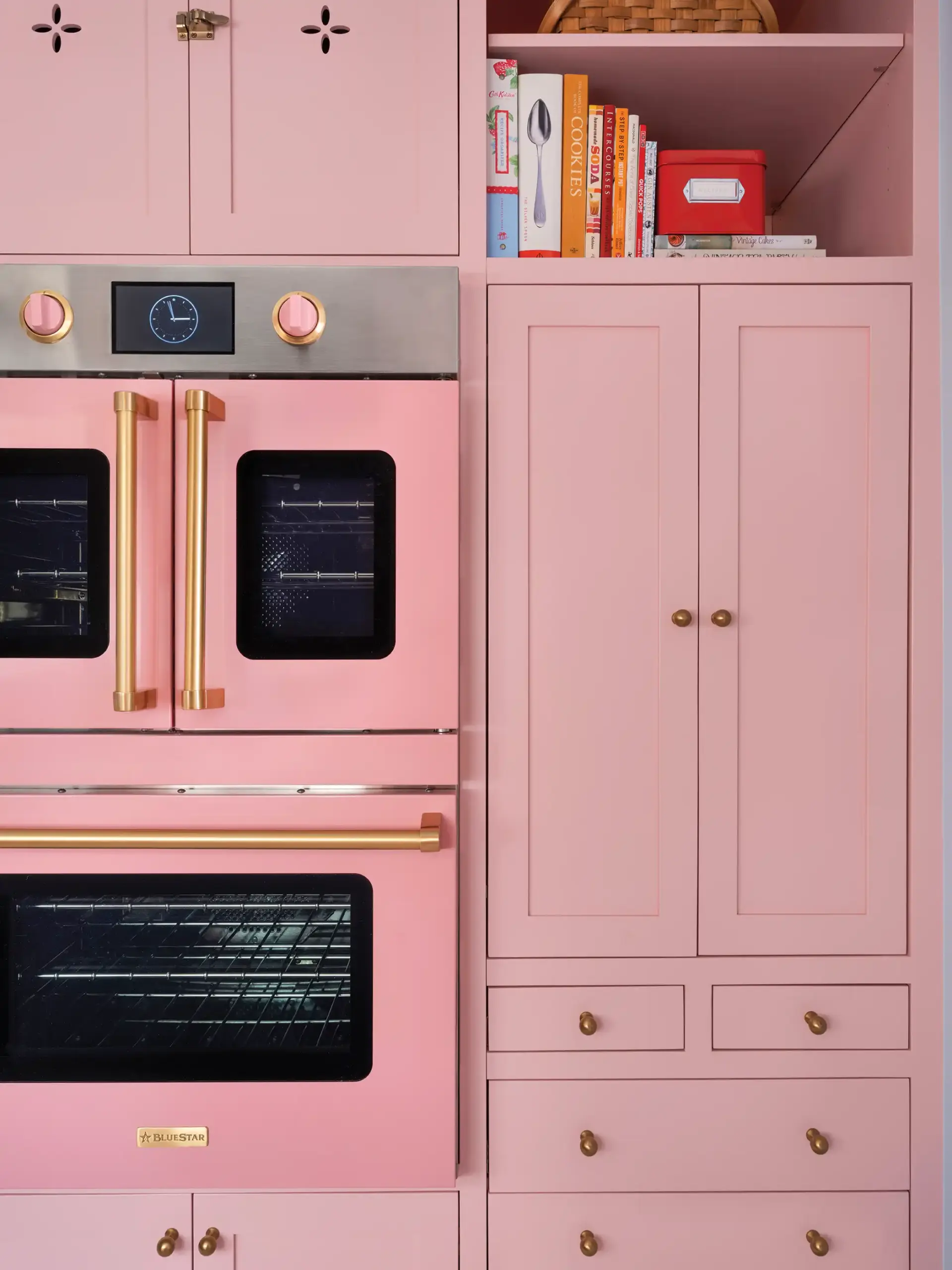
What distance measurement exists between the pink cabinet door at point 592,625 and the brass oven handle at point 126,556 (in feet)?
1.72

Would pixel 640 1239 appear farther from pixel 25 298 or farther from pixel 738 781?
pixel 25 298

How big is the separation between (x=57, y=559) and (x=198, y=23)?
84 centimetres

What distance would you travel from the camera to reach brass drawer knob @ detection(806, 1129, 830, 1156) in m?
1.21

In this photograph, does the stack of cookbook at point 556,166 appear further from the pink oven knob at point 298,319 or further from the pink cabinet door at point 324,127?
the pink oven knob at point 298,319

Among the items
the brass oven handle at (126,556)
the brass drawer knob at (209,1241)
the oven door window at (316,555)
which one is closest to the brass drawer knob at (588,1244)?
the brass drawer knob at (209,1241)

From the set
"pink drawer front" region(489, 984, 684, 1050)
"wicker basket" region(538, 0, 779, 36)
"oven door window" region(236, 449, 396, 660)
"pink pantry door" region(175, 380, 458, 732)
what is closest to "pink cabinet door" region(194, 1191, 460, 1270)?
"pink drawer front" region(489, 984, 684, 1050)

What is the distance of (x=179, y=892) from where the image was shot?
121cm

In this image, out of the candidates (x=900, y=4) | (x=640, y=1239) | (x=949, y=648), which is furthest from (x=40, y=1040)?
(x=900, y=4)

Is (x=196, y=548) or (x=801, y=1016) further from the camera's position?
(x=801, y=1016)

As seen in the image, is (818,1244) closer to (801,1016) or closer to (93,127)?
(801,1016)

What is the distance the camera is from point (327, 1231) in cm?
122

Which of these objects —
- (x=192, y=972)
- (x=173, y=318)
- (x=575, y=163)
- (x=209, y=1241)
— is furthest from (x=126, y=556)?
(x=209, y=1241)

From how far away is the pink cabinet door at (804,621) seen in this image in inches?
48.9

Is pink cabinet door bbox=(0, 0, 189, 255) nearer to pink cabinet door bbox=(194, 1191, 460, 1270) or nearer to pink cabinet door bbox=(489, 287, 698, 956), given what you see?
pink cabinet door bbox=(489, 287, 698, 956)
